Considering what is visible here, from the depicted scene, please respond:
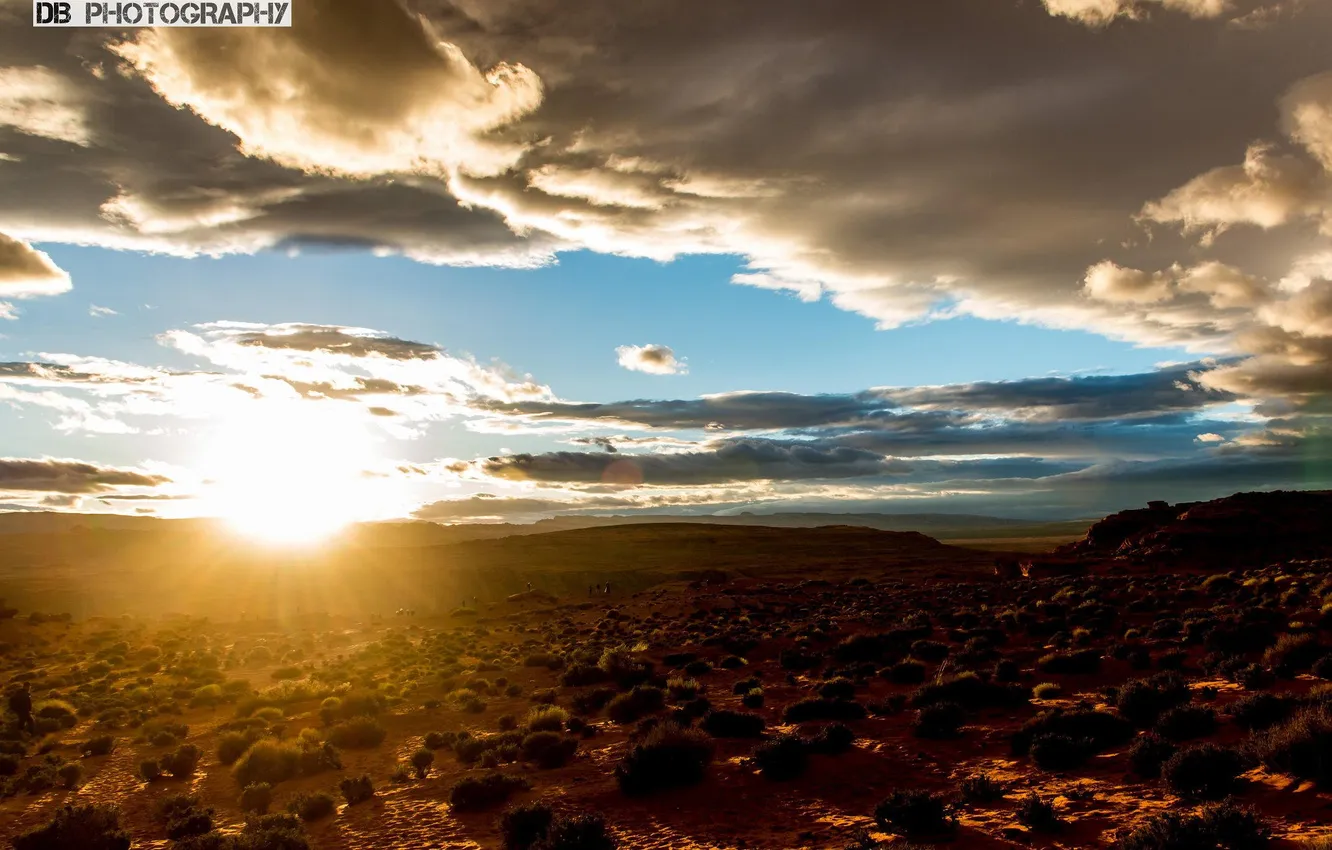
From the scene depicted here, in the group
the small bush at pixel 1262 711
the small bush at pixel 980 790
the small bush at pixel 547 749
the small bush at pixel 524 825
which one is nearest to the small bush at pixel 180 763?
the small bush at pixel 547 749

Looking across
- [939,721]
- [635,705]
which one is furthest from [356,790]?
[939,721]

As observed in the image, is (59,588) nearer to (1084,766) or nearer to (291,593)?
(291,593)

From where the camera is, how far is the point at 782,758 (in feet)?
51.1

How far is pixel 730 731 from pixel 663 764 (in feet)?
12.8

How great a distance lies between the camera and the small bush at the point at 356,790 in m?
17.5

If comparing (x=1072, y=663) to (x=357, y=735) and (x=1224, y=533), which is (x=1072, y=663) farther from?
(x=1224, y=533)

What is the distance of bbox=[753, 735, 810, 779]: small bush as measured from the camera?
15.4 m

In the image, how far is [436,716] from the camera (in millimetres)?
26891

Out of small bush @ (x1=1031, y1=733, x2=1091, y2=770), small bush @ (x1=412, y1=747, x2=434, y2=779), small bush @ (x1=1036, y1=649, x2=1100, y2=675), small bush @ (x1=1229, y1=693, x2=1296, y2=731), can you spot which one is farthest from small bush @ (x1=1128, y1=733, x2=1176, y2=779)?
small bush @ (x1=412, y1=747, x2=434, y2=779)

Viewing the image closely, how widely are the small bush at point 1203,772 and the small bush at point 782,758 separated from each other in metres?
6.64

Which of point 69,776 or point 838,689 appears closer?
point 69,776

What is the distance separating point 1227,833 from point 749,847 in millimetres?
6781

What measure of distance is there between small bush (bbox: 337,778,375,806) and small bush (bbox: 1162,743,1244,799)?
16.7m

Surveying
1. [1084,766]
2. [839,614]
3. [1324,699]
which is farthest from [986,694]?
[839,614]
